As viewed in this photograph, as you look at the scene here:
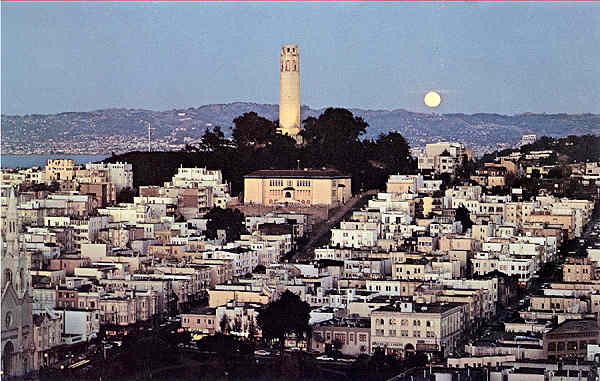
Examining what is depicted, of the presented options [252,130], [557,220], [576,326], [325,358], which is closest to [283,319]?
[325,358]

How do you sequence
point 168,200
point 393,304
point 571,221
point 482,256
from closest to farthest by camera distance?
point 393,304 < point 482,256 < point 571,221 < point 168,200

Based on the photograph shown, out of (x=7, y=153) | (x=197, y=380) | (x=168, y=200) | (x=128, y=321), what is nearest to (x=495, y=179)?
(x=168, y=200)

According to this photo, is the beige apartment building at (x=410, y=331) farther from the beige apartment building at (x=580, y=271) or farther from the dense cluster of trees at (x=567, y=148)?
the dense cluster of trees at (x=567, y=148)

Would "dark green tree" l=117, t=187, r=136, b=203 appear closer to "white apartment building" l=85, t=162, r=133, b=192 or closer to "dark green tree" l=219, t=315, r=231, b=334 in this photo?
"white apartment building" l=85, t=162, r=133, b=192

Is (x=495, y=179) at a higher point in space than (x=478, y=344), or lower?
higher

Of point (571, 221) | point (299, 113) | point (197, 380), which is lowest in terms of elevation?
point (197, 380)

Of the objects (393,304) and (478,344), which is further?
(393,304)

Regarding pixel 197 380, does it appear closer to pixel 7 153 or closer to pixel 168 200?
pixel 168 200
